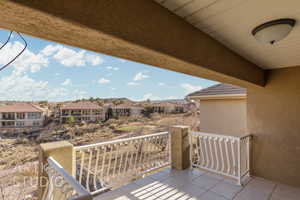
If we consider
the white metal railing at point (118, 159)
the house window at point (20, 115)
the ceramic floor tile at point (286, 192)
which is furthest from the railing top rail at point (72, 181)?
the house window at point (20, 115)

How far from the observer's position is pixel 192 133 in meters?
4.06

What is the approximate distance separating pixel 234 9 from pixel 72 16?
1.18 m

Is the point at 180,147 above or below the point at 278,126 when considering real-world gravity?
below

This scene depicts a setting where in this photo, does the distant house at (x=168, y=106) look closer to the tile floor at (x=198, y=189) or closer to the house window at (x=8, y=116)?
the tile floor at (x=198, y=189)

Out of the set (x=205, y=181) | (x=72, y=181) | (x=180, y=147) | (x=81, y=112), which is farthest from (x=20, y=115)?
(x=205, y=181)

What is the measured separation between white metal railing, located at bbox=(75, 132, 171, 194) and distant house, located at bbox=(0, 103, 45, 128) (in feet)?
10.0

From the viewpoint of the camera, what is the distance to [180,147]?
153 inches

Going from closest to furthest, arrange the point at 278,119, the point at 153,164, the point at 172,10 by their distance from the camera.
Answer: the point at 172,10
the point at 278,119
the point at 153,164

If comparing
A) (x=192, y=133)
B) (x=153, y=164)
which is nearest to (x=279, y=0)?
(x=192, y=133)

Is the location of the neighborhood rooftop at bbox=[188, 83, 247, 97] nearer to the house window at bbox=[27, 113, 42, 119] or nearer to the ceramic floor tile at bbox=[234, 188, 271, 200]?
the ceramic floor tile at bbox=[234, 188, 271, 200]

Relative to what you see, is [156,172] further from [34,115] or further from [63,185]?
[34,115]

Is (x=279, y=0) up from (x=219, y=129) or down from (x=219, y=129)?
up

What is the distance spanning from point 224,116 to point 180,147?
2.45 m

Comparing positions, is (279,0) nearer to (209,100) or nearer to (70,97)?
(209,100)
